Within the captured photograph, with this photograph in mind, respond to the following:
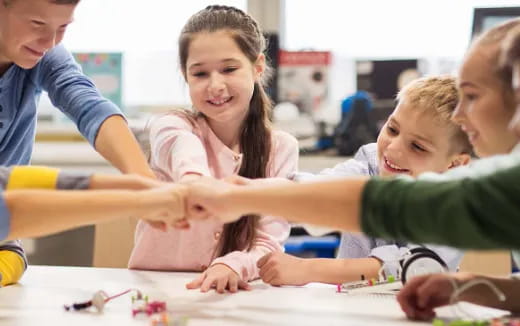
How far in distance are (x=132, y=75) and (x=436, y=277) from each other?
244 centimetres

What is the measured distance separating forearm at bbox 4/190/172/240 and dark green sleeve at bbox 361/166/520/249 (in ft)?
1.17

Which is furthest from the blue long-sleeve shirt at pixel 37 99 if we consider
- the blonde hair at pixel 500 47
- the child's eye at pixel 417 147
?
the blonde hair at pixel 500 47

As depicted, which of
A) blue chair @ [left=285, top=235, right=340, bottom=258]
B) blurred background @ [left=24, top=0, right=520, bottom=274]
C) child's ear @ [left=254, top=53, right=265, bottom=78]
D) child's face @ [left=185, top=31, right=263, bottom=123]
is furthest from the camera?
blurred background @ [left=24, top=0, right=520, bottom=274]

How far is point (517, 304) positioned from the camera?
3.63 ft

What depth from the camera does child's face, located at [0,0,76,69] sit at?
4.32 feet

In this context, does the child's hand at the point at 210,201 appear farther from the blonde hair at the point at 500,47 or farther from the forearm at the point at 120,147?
the blonde hair at the point at 500,47

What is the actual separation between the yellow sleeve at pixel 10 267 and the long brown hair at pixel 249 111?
Result: 1.44 ft

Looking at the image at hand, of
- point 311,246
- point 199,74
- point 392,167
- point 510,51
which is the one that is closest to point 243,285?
point 392,167

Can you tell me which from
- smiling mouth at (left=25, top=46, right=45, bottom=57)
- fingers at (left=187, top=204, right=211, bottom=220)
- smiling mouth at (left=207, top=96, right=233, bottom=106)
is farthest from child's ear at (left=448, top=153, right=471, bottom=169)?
smiling mouth at (left=25, top=46, right=45, bottom=57)

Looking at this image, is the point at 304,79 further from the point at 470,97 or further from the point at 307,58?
the point at 470,97

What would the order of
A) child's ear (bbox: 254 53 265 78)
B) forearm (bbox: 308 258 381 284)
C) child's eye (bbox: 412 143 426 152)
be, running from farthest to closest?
child's ear (bbox: 254 53 265 78) < child's eye (bbox: 412 143 426 152) < forearm (bbox: 308 258 381 284)

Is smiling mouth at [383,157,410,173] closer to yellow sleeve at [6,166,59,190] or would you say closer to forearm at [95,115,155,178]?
forearm at [95,115,155,178]

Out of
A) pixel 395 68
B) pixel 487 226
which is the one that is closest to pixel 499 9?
pixel 395 68

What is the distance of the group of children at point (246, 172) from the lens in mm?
889
